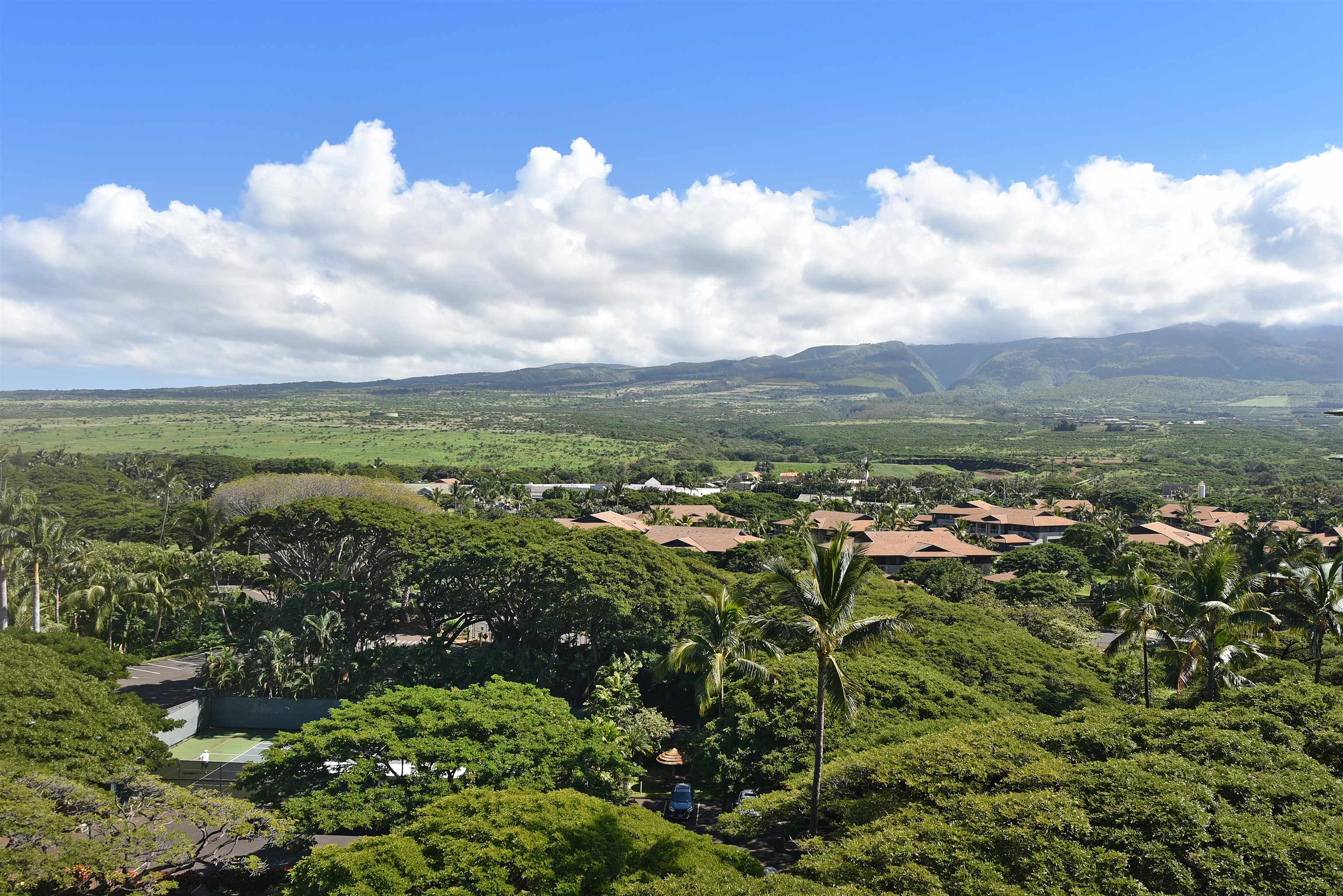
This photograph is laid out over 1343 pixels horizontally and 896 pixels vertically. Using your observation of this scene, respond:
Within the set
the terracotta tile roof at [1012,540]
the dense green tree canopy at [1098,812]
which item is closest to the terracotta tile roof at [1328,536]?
the terracotta tile roof at [1012,540]

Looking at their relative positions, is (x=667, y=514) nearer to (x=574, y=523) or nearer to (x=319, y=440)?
(x=574, y=523)

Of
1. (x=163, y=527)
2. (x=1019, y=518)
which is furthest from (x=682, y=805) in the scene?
(x=1019, y=518)

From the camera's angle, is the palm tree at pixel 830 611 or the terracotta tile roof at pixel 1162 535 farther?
the terracotta tile roof at pixel 1162 535

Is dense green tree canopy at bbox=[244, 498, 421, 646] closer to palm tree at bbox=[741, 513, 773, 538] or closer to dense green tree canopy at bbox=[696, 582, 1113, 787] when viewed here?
dense green tree canopy at bbox=[696, 582, 1113, 787]

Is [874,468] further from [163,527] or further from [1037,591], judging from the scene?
[163,527]

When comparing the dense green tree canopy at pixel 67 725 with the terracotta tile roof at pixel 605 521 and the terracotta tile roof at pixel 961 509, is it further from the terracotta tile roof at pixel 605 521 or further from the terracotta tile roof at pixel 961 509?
the terracotta tile roof at pixel 961 509

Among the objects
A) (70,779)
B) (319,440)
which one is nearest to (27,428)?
(319,440)
